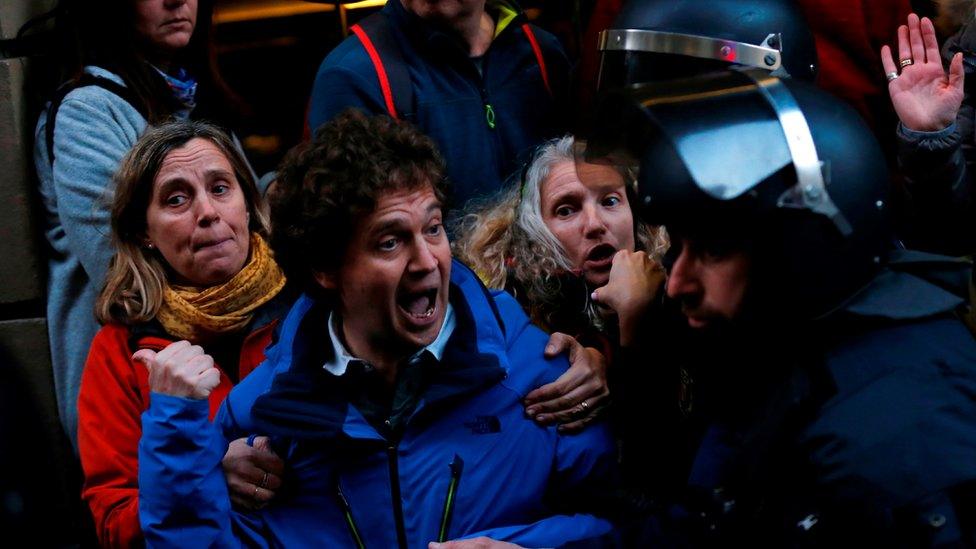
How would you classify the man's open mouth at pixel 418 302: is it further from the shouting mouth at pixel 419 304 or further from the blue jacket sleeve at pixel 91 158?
the blue jacket sleeve at pixel 91 158

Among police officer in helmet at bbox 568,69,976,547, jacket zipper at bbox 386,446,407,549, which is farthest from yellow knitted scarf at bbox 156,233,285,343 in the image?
police officer in helmet at bbox 568,69,976,547

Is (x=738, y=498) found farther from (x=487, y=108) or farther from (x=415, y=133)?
(x=487, y=108)

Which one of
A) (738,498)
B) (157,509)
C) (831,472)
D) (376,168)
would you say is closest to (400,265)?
(376,168)

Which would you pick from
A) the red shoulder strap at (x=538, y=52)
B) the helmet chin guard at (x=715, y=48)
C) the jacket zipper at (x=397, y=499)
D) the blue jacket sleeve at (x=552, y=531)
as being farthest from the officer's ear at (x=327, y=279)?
the red shoulder strap at (x=538, y=52)

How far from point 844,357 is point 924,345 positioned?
0.13 m

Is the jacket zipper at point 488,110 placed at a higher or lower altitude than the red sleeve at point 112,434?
higher

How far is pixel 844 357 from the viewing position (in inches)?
84.5

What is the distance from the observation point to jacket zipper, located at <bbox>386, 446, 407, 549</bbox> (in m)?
2.75

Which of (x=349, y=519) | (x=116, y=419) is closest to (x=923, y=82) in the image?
(x=349, y=519)

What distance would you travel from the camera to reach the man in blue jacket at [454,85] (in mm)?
3684

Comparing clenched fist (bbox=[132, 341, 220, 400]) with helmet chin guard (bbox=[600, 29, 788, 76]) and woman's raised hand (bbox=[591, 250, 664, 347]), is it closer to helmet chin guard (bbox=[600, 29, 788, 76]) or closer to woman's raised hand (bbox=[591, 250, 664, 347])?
woman's raised hand (bbox=[591, 250, 664, 347])

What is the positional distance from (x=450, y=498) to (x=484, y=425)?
18 cm

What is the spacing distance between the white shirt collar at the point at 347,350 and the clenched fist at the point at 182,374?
276mm

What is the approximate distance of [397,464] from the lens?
275 cm
